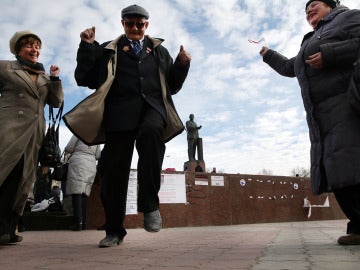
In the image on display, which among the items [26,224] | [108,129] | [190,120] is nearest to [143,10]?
[108,129]

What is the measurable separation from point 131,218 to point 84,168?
6.23 feet

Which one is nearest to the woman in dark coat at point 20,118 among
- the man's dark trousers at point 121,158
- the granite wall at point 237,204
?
the man's dark trousers at point 121,158

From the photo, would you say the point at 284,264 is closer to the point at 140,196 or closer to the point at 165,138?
the point at 140,196

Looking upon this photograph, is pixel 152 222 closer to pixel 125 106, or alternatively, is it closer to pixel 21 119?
pixel 125 106

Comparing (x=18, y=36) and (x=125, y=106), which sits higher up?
(x=18, y=36)

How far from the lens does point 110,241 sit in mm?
3453

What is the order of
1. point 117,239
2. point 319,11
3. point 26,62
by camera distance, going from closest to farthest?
point 117,239 → point 319,11 → point 26,62

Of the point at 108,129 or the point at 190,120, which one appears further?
the point at 190,120

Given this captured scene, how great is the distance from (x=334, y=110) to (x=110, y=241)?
2.09 meters

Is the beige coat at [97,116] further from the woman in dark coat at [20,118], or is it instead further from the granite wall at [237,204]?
the granite wall at [237,204]

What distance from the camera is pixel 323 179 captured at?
334 cm

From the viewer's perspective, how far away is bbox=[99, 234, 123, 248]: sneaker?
11.2ft

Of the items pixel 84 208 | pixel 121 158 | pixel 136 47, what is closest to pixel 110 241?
pixel 121 158

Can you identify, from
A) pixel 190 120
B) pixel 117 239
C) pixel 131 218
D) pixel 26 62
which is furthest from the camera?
pixel 190 120
